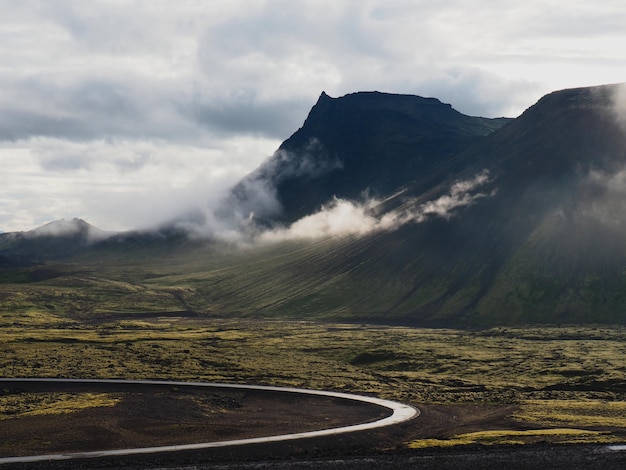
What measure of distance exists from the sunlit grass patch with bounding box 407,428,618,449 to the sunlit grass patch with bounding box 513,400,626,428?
8.16m

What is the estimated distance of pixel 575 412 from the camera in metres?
117

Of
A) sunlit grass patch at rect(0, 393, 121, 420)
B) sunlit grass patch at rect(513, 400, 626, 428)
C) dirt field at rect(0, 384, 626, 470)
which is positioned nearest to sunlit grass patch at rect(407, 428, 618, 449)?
dirt field at rect(0, 384, 626, 470)

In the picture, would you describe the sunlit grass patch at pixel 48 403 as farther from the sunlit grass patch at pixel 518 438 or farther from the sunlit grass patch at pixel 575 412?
the sunlit grass patch at pixel 575 412

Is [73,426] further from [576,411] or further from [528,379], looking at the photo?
[528,379]

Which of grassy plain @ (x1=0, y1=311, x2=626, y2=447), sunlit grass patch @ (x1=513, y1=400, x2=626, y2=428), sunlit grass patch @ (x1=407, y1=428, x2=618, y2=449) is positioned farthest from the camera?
grassy plain @ (x1=0, y1=311, x2=626, y2=447)

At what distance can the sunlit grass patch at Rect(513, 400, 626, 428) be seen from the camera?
107000 millimetres

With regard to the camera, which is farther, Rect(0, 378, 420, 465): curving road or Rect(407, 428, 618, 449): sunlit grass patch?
Rect(407, 428, 618, 449): sunlit grass patch

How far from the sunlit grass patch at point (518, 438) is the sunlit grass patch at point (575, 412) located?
321 inches

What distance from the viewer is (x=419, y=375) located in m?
170

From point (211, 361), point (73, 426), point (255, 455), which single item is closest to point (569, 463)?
point (255, 455)

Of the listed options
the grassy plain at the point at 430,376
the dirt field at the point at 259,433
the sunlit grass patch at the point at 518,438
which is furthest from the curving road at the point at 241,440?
the sunlit grass patch at the point at 518,438

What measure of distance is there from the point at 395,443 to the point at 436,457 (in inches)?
362

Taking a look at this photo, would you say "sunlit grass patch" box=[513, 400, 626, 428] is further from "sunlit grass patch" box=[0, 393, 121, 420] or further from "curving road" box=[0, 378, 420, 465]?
"sunlit grass patch" box=[0, 393, 121, 420]

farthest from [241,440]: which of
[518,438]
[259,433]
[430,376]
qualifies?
[430,376]
